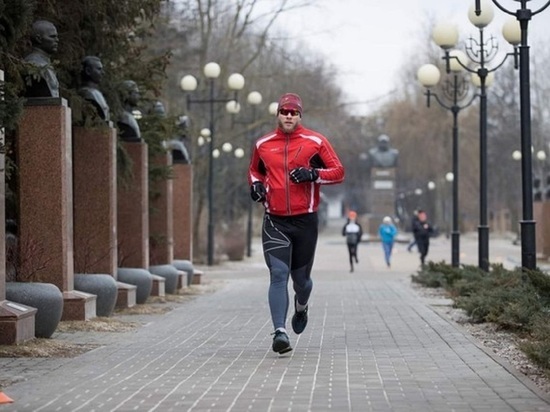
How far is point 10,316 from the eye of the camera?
1295 cm

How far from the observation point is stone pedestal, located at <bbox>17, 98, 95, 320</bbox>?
16.0m

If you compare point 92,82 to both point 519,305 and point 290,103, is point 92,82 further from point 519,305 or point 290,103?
point 290,103

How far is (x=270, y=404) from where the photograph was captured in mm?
8945

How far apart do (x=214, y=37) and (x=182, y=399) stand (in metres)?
43.0

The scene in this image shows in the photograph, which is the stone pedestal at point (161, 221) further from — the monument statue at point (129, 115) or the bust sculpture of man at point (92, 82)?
the bust sculpture of man at point (92, 82)

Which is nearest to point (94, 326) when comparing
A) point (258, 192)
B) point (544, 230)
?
point (258, 192)

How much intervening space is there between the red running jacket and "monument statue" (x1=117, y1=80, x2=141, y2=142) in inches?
353

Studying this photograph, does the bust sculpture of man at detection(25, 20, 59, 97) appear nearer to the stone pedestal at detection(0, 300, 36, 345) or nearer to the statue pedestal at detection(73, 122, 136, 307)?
the statue pedestal at detection(73, 122, 136, 307)

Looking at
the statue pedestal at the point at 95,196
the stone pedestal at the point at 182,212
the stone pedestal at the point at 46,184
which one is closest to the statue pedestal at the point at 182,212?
the stone pedestal at the point at 182,212

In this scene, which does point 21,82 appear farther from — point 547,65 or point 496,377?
point 547,65

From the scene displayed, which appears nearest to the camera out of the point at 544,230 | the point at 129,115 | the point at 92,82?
the point at 92,82

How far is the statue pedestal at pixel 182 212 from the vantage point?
29781mm

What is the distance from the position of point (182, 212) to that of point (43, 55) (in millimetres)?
13655

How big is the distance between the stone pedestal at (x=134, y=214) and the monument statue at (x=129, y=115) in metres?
0.15
